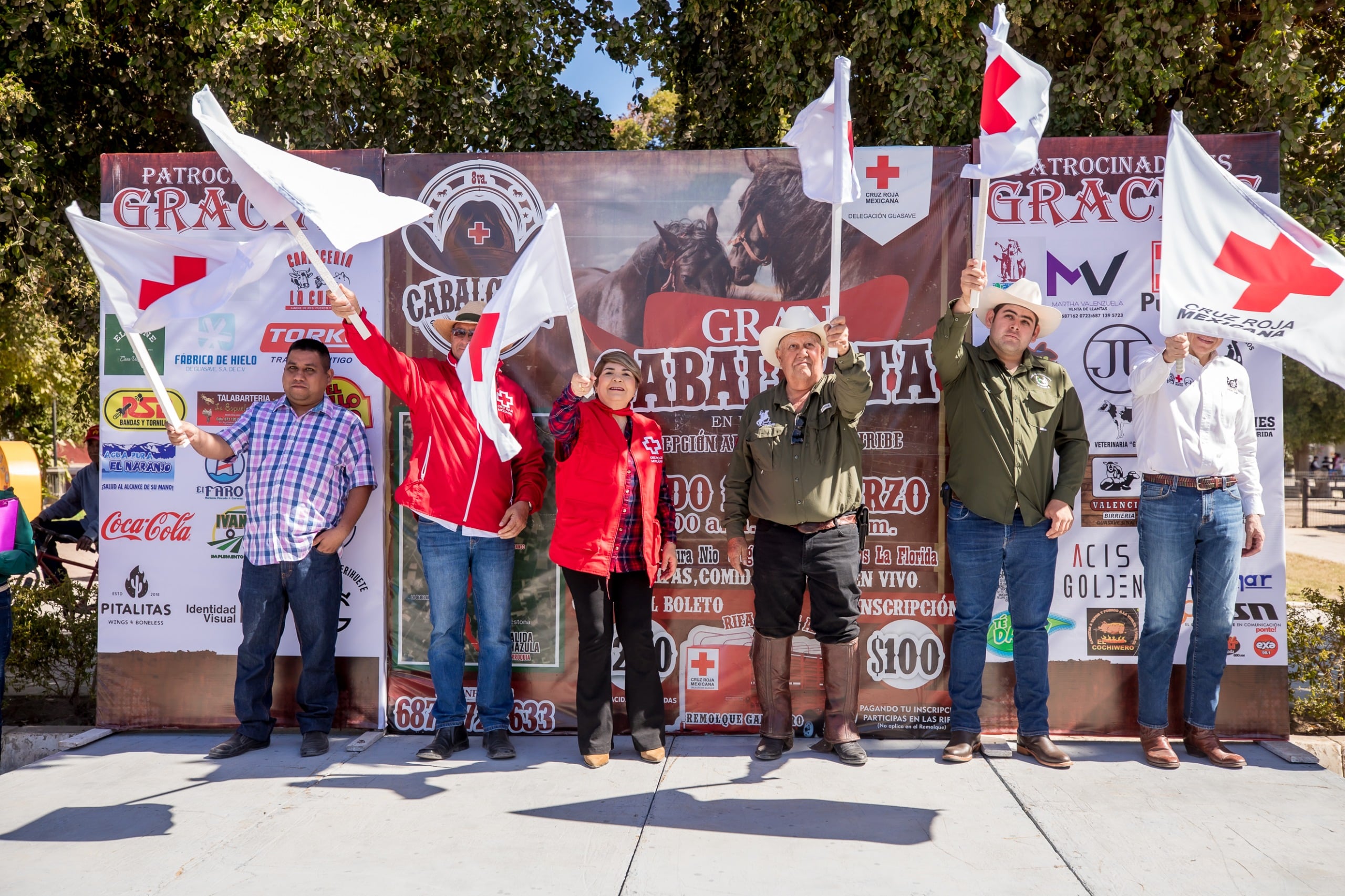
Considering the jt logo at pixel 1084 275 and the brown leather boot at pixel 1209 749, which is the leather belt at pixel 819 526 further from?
the brown leather boot at pixel 1209 749

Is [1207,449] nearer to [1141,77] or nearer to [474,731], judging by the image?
[1141,77]

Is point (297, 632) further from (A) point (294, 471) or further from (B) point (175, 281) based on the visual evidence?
(B) point (175, 281)

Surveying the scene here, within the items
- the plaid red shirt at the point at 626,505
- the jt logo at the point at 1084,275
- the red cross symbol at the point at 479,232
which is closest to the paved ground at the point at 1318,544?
the jt logo at the point at 1084,275

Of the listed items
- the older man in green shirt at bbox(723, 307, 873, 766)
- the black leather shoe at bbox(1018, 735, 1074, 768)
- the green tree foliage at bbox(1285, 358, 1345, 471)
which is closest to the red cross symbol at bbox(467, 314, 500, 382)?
the older man in green shirt at bbox(723, 307, 873, 766)

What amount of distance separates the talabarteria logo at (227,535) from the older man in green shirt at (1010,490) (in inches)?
151

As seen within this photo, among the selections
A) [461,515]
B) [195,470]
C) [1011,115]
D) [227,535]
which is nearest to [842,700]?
[461,515]

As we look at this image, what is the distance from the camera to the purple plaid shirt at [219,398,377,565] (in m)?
4.80

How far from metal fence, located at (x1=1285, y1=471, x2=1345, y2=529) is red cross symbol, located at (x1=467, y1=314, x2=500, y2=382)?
19456mm

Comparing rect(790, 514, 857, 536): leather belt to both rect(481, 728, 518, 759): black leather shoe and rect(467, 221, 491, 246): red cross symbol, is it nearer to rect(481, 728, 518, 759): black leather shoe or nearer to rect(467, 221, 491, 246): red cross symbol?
rect(481, 728, 518, 759): black leather shoe

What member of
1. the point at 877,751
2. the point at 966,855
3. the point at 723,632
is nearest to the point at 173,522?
the point at 723,632

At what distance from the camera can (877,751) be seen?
190 inches

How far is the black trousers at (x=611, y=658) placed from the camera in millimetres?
4648

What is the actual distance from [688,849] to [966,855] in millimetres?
1055

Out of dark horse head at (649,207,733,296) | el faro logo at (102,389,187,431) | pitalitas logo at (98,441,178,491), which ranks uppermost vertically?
dark horse head at (649,207,733,296)
